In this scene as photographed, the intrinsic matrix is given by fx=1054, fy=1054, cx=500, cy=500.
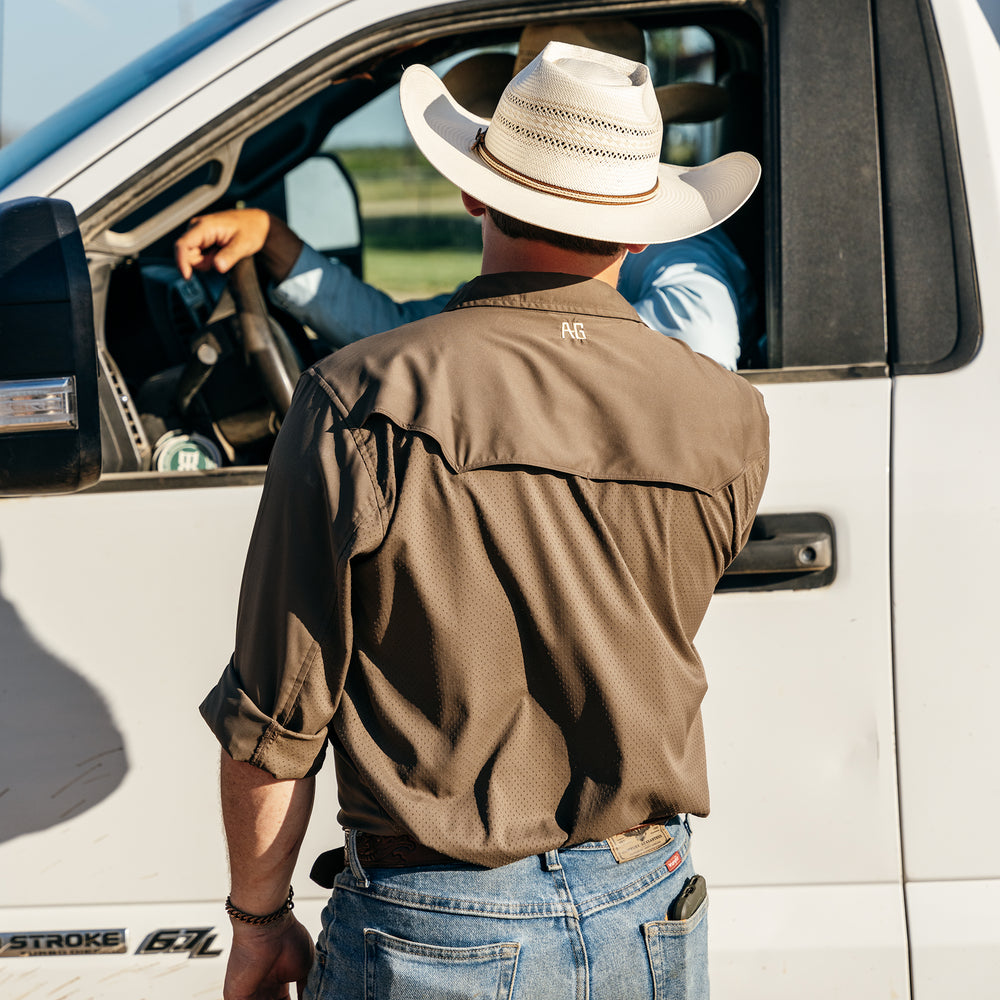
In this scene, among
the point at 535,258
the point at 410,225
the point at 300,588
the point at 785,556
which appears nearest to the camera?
the point at 300,588

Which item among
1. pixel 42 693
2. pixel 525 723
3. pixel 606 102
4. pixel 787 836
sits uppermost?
pixel 606 102

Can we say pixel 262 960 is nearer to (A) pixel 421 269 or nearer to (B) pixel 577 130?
(B) pixel 577 130

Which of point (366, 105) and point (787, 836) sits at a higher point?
point (366, 105)

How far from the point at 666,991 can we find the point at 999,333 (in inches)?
40.6

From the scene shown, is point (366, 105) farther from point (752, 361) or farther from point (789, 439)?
point (789, 439)

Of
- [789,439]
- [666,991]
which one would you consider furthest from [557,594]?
[789,439]

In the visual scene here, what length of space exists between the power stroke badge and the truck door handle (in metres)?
1.06

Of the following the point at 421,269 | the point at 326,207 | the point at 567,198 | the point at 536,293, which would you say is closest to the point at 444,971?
the point at 536,293

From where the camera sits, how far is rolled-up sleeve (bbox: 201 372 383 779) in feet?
3.41

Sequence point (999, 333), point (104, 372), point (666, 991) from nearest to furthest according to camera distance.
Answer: point (666, 991) → point (999, 333) → point (104, 372)

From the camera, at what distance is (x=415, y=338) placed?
109 cm

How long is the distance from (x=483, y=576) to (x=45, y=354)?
63cm

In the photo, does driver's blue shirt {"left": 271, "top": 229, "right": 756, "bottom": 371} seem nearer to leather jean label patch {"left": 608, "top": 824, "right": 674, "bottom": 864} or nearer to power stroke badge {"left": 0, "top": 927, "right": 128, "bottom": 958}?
leather jean label patch {"left": 608, "top": 824, "right": 674, "bottom": 864}

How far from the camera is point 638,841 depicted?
3.87 feet
